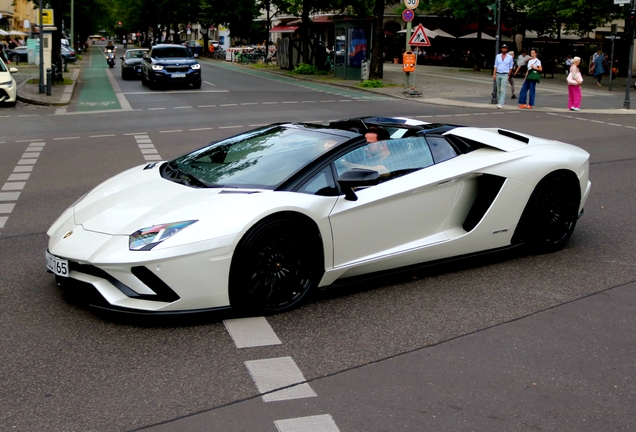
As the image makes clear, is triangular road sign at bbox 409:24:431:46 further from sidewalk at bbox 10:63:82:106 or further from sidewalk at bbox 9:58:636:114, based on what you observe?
sidewalk at bbox 10:63:82:106

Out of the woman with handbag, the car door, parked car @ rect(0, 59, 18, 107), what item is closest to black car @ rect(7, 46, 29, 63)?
parked car @ rect(0, 59, 18, 107)

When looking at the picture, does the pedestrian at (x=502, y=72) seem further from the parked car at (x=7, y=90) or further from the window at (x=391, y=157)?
the window at (x=391, y=157)

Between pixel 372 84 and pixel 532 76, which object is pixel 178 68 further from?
pixel 532 76

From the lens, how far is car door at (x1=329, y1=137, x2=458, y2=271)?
581cm

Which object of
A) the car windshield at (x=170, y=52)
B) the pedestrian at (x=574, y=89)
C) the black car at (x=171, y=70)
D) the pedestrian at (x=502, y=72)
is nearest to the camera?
the pedestrian at (x=574, y=89)

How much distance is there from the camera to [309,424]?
3959 millimetres

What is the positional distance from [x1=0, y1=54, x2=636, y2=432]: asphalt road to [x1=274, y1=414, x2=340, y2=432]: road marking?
1 centimetres

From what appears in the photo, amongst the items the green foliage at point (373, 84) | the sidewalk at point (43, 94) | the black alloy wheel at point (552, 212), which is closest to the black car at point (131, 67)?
the sidewalk at point (43, 94)

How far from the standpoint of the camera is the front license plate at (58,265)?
5.38 meters

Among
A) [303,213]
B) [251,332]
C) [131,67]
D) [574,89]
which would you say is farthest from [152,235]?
[131,67]

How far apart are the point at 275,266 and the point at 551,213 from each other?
3.01 m

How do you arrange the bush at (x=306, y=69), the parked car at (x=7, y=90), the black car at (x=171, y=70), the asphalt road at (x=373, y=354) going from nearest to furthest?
the asphalt road at (x=373, y=354) → the parked car at (x=7, y=90) → the black car at (x=171, y=70) → the bush at (x=306, y=69)

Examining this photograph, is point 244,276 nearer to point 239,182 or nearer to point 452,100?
point 239,182

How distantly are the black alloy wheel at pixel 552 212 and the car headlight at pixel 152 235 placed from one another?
3.28 m
